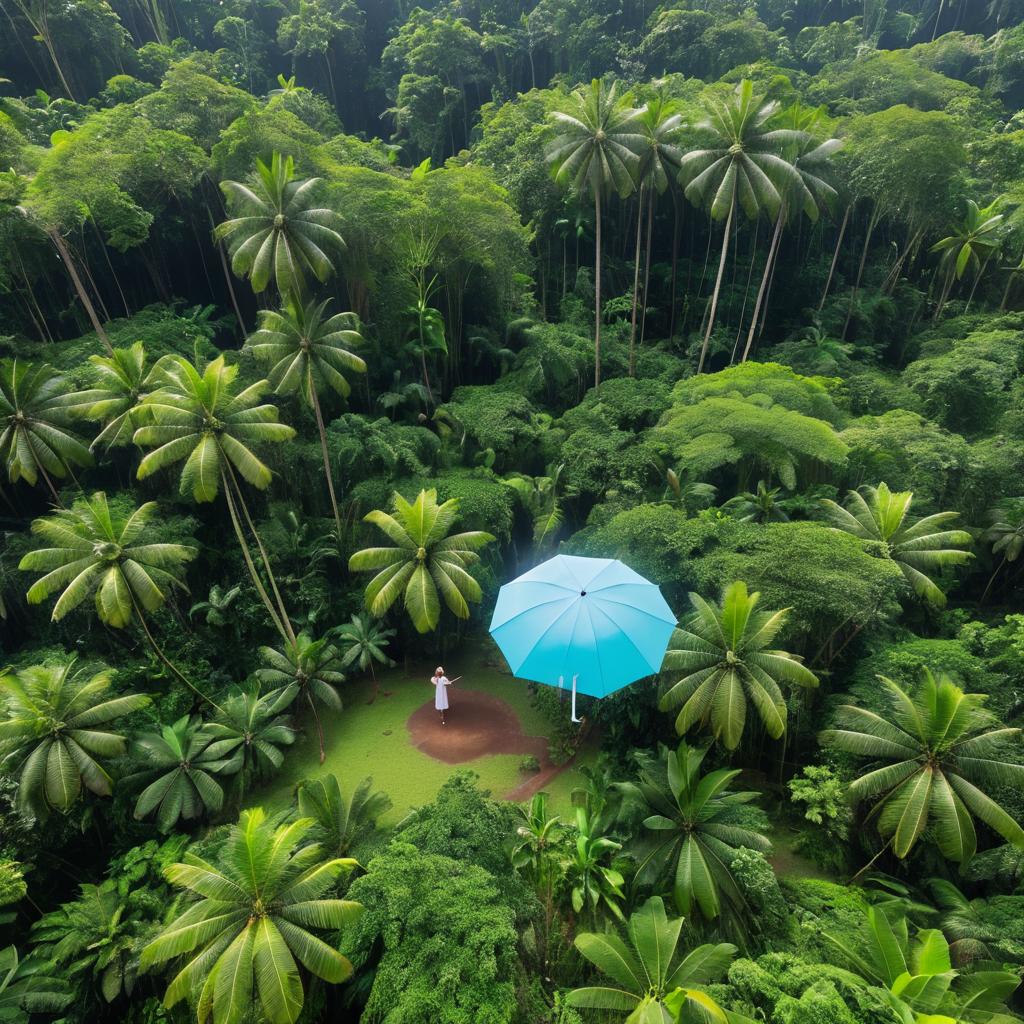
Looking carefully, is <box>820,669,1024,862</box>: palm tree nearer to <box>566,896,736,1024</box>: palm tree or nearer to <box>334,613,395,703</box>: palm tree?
<box>566,896,736,1024</box>: palm tree

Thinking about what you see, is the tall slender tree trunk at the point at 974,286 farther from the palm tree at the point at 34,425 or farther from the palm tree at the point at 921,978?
the palm tree at the point at 34,425

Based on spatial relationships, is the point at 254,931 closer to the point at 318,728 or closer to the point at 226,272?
the point at 318,728

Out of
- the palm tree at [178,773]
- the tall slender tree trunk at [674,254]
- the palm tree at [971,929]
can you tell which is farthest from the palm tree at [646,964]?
the tall slender tree trunk at [674,254]

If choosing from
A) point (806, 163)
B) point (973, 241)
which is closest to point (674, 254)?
point (806, 163)

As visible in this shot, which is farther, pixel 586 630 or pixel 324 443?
pixel 324 443

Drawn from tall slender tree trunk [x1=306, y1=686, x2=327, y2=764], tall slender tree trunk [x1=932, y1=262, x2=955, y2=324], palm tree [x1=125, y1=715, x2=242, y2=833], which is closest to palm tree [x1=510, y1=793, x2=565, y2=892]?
tall slender tree trunk [x1=306, y1=686, x2=327, y2=764]

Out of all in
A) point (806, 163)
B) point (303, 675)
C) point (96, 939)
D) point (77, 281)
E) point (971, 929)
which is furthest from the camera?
point (806, 163)
